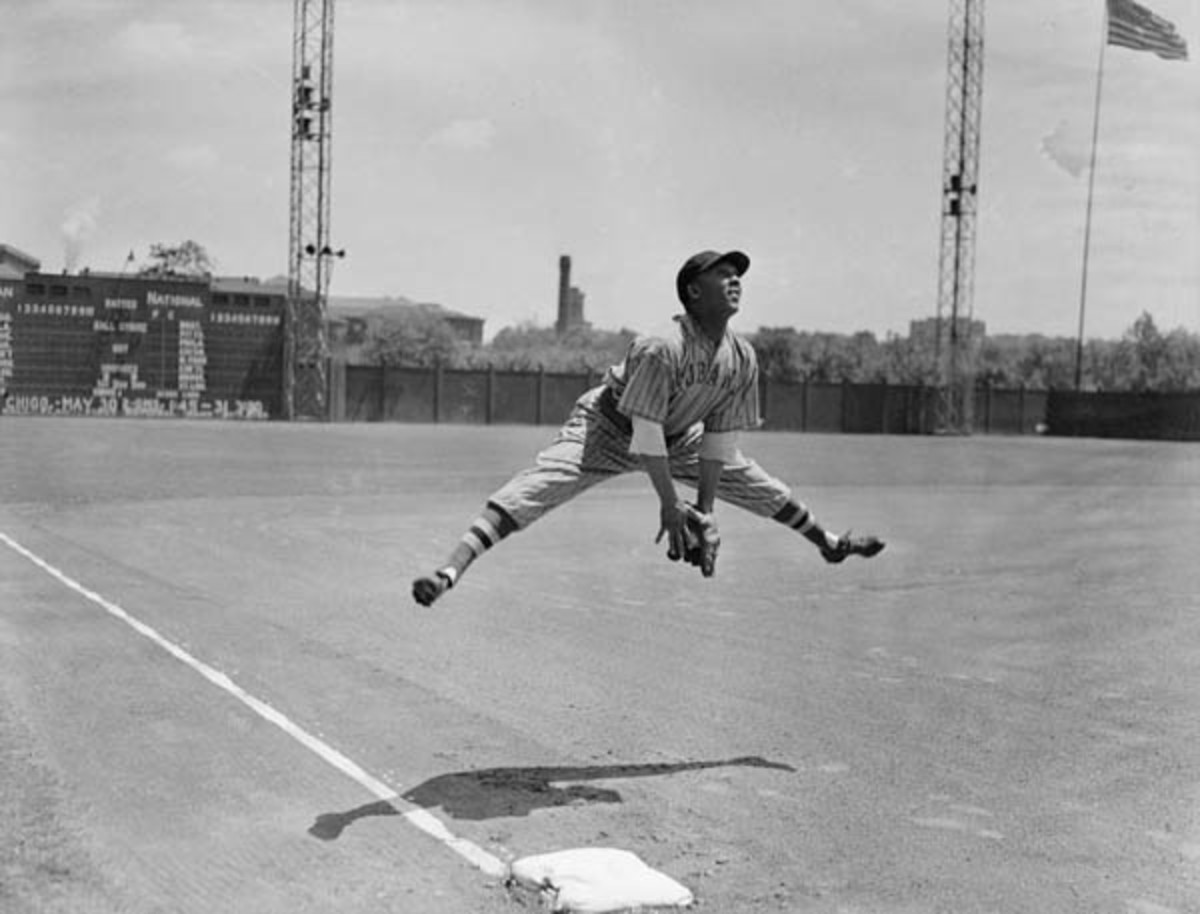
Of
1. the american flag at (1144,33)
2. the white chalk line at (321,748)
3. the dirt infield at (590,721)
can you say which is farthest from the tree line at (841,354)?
the white chalk line at (321,748)

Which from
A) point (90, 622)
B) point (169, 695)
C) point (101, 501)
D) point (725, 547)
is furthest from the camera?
point (101, 501)

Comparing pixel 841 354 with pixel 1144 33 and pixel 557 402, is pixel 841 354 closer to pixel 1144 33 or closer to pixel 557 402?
pixel 557 402

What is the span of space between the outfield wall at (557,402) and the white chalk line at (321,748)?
148ft

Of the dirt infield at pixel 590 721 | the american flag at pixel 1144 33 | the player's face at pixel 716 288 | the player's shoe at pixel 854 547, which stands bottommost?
the dirt infield at pixel 590 721

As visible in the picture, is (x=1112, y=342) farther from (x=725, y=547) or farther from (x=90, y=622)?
(x=90, y=622)

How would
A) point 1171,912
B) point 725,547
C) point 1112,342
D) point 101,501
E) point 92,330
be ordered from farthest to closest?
1. point 1112,342
2. point 92,330
3. point 101,501
4. point 725,547
5. point 1171,912

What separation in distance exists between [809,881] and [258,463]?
26121mm

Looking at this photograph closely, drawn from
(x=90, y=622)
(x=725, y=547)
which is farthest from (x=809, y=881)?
(x=725, y=547)

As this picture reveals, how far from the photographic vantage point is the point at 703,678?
916 centimetres

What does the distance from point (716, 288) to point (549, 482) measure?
1.18 meters

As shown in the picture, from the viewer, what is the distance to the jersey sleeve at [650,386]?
20.5 feet

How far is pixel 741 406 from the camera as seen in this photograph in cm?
676

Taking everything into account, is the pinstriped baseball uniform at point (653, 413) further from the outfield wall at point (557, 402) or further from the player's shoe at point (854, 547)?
the outfield wall at point (557, 402)

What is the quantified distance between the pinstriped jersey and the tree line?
67.8 meters
